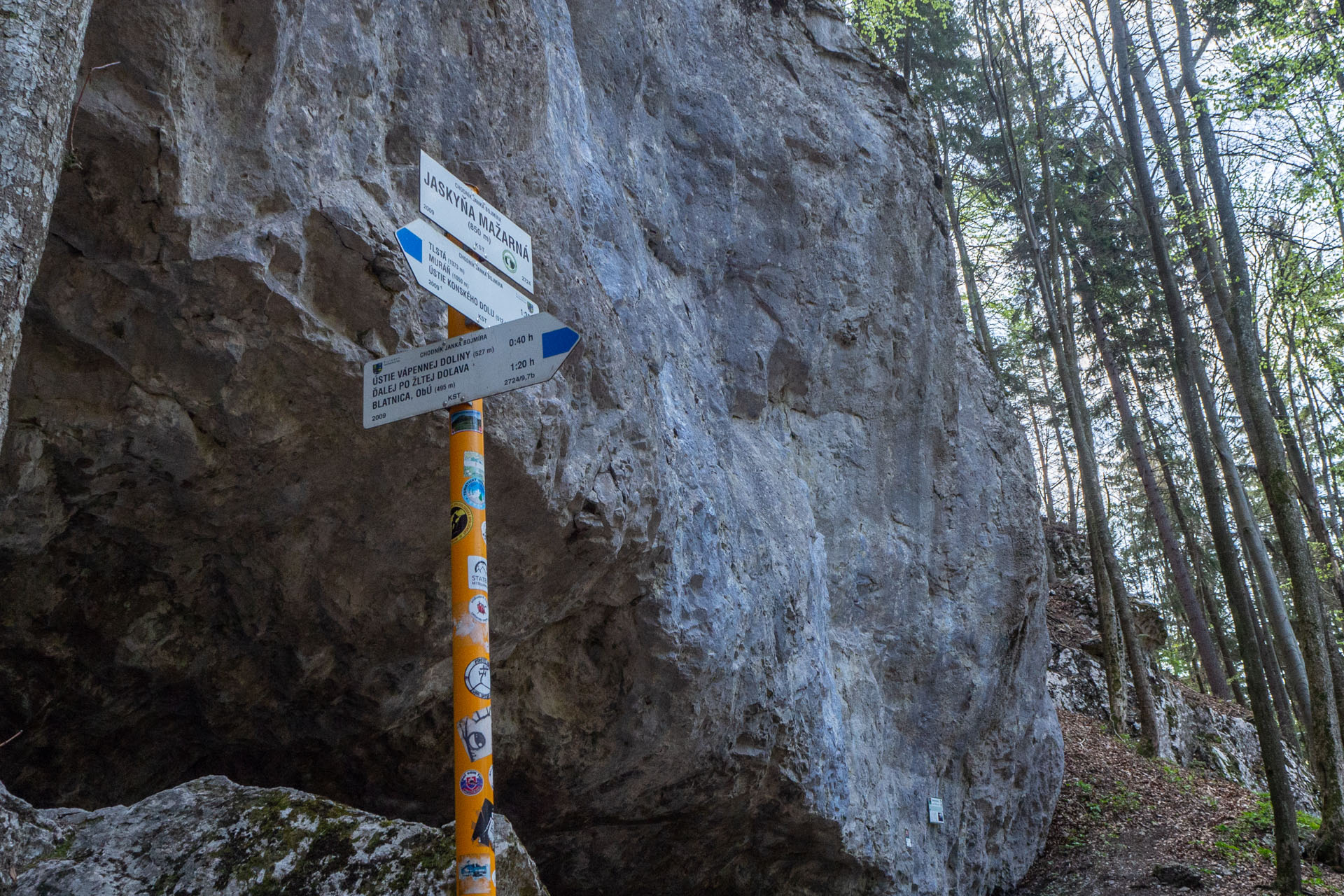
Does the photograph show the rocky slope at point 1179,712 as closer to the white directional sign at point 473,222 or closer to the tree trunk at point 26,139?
the white directional sign at point 473,222

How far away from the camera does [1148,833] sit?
10680 millimetres

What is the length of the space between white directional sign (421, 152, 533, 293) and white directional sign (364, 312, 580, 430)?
0.45 m

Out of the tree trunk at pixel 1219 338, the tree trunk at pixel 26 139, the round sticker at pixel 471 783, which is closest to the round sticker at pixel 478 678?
the round sticker at pixel 471 783

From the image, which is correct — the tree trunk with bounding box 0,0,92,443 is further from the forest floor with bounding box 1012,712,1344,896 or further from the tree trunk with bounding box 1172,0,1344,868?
the forest floor with bounding box 1012,712,1344,896

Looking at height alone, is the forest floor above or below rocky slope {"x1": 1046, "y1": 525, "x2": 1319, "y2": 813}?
below

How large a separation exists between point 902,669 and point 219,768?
20.4 ft

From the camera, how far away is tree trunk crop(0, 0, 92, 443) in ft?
8.03

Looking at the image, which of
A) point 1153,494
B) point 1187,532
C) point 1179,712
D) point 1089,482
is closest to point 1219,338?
point 1089,482

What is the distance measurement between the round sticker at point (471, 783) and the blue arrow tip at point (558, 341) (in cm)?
134

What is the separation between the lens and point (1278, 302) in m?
16.8

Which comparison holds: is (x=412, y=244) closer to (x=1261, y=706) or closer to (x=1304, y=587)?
(x=1261, y=706)

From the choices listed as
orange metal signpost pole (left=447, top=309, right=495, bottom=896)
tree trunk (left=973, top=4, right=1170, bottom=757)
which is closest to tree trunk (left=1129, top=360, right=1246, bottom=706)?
tree trunk (left=973, top=4, right=1170, bottom=757)

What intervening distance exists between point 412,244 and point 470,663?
140 cm


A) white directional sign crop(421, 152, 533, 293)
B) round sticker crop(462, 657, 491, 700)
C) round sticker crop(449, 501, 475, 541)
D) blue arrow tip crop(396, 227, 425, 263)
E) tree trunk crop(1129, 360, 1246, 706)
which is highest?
tree trunk crop(1129, 360, 1246, 706)
